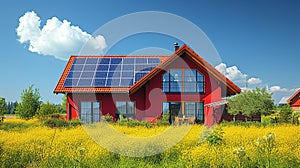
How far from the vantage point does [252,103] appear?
896 inches

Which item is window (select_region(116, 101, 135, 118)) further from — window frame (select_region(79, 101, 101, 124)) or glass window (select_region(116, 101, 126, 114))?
window frame (select_region(79, 101, 101, 124))

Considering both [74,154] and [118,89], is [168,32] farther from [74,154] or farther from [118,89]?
[74,154]

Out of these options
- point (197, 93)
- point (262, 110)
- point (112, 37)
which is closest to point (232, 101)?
point (262, 110)

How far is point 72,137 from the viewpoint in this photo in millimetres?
12648

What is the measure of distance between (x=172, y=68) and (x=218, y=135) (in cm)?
1024

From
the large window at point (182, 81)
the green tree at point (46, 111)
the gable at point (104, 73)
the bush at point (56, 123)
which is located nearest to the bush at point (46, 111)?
the green tree at point (46, 111)

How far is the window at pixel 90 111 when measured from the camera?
72.2ft

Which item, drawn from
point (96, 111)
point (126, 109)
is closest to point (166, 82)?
point (126, 109)

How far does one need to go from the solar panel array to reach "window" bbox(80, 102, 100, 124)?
1.42m

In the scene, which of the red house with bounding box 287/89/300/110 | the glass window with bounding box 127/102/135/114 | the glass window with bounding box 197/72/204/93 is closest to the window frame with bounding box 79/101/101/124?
the glass window with bounding box 127/102/135/114

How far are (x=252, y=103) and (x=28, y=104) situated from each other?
19.7 metres

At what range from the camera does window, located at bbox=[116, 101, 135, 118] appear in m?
21.9

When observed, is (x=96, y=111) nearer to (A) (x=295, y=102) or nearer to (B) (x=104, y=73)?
(B) (x=104, y=73)

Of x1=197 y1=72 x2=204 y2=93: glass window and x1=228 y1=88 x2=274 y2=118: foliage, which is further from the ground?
x1=197 y1=72 x2=204 y2=93: glass window
